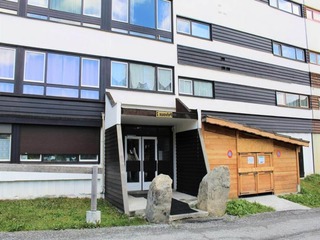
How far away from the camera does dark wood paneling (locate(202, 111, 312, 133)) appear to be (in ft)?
51.1

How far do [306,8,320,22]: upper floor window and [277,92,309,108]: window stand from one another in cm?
594

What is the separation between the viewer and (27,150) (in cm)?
1066

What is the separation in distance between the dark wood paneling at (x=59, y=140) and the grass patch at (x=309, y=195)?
8.43 m

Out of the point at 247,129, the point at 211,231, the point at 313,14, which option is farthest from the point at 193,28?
the point at 313,14

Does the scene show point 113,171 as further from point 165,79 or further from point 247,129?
point 247,129

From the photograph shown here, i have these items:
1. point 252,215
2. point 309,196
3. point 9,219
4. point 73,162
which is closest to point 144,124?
point 73,162

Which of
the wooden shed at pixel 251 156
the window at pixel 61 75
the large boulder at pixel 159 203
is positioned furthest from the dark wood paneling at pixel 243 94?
the large boulder at pixel 159 203

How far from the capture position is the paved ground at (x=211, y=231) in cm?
670

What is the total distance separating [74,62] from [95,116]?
2326 millimetres

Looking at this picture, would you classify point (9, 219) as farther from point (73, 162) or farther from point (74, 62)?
point (74, 62)

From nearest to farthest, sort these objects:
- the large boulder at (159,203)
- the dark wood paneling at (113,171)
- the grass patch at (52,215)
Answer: the grass patch at (52,215), the large boulder at (159,203), the dark wood paneling at (113,171)

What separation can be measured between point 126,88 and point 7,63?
4614mm

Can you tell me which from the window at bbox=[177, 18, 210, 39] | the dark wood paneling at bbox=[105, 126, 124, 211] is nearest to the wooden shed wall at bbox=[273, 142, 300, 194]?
the window at bbox=[177, 18, 210, 39]

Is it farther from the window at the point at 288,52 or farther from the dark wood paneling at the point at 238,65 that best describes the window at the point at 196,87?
the window at the point at 288,52
